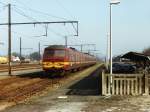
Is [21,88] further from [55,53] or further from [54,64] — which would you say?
[55,53]

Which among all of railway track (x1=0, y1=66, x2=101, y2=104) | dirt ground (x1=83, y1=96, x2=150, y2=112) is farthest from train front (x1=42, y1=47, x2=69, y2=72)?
dirt ground (x1=83, y1=96, x2=150, y2=112)

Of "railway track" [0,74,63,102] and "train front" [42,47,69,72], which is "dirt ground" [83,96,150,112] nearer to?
"railway track" [0,74,63,102]

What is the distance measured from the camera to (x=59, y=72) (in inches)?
1583

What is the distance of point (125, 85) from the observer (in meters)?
20.3

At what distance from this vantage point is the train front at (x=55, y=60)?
39.6 metres

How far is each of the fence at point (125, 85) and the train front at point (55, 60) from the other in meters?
19.2

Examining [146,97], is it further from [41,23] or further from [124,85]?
[41,23]

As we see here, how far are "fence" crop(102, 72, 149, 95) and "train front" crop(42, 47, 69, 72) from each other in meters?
19.2

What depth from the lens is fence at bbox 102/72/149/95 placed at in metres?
20.2

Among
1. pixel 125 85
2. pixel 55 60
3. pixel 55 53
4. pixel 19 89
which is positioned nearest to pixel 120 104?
pixel 125 85

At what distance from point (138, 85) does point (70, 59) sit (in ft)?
75.3

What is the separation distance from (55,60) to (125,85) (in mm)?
19925

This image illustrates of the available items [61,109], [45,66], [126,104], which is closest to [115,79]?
[126,104]

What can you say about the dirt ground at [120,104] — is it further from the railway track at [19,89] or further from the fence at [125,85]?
the railway track at [19,89]
